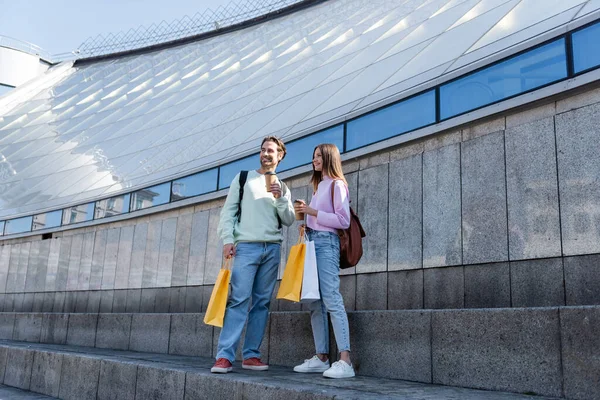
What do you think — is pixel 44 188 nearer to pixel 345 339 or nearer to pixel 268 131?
pixel 268 131

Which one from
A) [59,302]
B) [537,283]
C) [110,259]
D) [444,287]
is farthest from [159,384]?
[59,302]

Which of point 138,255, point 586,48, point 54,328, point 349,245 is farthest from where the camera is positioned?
point 138,255

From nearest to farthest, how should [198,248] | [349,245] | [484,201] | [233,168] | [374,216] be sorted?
1. [349,245]
2. [484,201]
3. [374,216]
4. [198,248]
5. [233,168]

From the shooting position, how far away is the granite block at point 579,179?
16.0 feet

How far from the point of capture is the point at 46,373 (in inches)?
263

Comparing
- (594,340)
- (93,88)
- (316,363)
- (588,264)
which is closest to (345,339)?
(316,363)

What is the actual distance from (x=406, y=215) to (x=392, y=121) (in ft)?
4.22

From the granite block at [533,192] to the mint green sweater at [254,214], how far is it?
6.61ft

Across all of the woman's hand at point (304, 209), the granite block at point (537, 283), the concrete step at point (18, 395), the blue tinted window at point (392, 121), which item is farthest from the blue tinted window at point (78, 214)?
the granite block at point (537, 283)

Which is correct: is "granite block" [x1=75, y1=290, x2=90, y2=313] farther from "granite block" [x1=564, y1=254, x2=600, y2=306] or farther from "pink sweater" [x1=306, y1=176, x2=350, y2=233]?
"granite block" [x1=564, y1=254, x2=600, y2=306]

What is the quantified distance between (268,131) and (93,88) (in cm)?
1277

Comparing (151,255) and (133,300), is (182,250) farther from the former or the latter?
(133,300)

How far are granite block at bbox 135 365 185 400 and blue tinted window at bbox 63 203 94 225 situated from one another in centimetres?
718

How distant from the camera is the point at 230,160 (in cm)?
970
